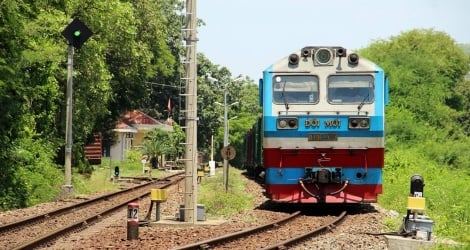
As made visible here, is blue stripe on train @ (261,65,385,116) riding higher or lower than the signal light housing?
lower

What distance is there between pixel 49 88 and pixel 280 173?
14048 mm

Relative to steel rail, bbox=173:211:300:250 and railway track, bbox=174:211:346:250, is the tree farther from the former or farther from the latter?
steel rail, bbox=173:211:300:250

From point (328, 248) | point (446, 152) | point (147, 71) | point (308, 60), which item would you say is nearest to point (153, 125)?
point (147, 71)

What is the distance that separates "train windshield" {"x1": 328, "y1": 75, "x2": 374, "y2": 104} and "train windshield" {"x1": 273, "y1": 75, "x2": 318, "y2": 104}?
1.37ft

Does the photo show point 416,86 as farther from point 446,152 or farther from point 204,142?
point 204,142

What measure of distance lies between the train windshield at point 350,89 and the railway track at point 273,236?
2915mm

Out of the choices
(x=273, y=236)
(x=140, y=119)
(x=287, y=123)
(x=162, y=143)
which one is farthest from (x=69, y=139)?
(x=140, y=119)

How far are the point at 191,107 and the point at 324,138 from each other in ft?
12.1

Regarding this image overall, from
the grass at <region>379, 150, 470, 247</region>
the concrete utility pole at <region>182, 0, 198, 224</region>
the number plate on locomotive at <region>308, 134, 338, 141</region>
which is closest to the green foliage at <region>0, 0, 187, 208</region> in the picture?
the concrete utility pole at <region>182, 0, 198, 224</region>

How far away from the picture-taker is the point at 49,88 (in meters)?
29.0

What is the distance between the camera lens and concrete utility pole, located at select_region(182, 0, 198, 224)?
15.9m

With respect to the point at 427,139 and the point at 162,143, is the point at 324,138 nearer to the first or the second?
the point at 427,139

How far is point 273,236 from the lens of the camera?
547 inches

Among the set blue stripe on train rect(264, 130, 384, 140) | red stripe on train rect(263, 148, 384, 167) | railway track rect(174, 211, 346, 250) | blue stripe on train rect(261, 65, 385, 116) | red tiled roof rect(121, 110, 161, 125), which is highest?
red tiled roof rect(121, 110, 161, 125)
